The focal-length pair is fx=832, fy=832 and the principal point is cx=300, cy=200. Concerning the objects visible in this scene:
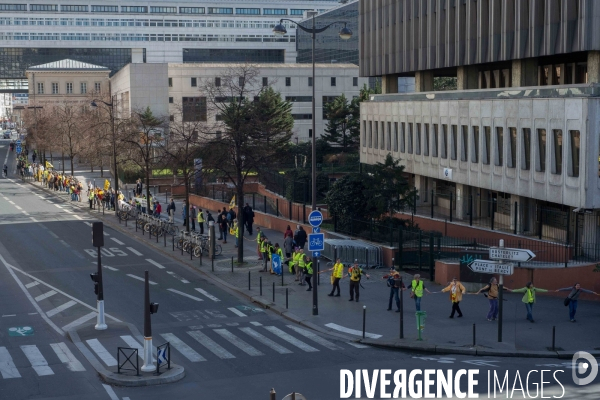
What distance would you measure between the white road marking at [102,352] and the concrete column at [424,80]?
34.2 meters

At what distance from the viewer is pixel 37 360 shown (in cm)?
2044

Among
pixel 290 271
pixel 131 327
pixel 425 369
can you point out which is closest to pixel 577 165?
pixel 290 271

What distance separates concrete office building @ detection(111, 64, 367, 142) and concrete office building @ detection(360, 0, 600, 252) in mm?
38772

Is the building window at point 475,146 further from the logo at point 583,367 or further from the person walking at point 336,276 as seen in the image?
the logo at point 583,367

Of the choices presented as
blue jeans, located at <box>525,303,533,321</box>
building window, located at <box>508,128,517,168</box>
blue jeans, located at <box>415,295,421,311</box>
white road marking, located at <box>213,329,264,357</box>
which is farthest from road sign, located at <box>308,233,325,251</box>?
building window, located at <box>508,128,517,168</box>

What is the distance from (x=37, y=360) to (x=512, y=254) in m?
12.1

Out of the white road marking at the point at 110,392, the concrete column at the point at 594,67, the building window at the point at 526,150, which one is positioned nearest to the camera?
the white road marking at the point at 110,392

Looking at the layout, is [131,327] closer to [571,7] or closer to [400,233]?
[400,233]

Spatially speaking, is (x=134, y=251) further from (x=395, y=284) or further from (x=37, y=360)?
(x=37, y=360)

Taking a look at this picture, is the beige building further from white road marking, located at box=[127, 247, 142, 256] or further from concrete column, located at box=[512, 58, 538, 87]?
concrete column, located at box=[512, 58, 538, 87]

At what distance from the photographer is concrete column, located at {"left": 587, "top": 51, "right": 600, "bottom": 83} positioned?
34.1 m

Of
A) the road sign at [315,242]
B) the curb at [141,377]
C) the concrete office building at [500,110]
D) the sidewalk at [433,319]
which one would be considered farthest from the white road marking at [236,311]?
the concrete office building at [500,110]

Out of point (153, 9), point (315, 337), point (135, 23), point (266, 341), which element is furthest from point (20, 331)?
point (153, 9)

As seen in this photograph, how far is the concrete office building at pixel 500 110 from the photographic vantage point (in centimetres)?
3219
